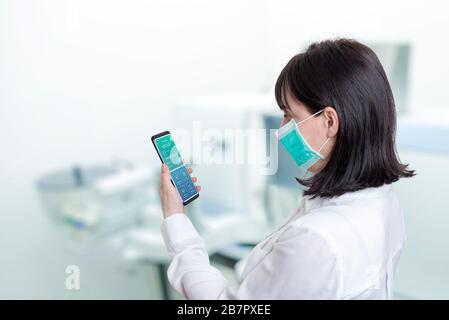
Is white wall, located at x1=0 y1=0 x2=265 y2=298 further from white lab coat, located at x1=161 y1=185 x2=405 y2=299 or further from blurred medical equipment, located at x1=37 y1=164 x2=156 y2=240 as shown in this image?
white lab coat, located at x1=161 y1=185 x2=405 y2=299

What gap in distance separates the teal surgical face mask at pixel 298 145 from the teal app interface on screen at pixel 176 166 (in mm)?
184

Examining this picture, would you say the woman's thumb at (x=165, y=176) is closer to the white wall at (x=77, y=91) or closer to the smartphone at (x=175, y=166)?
the smartphone at (x=175, y=166)

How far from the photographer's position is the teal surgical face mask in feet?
2.17

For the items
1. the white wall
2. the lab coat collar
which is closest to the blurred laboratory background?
the white wall

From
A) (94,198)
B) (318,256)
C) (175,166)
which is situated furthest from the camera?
(94,198)

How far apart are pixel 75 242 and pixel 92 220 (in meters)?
0.13

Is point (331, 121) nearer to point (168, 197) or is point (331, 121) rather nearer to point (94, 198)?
point (168, 197)

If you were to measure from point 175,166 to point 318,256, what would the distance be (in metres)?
0.31

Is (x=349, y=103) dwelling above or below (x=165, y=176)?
above

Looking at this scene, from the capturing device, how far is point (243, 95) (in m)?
1.53

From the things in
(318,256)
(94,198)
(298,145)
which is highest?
(298,145)

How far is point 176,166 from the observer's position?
2.42 ft

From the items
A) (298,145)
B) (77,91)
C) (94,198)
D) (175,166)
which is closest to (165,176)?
(175,166)
